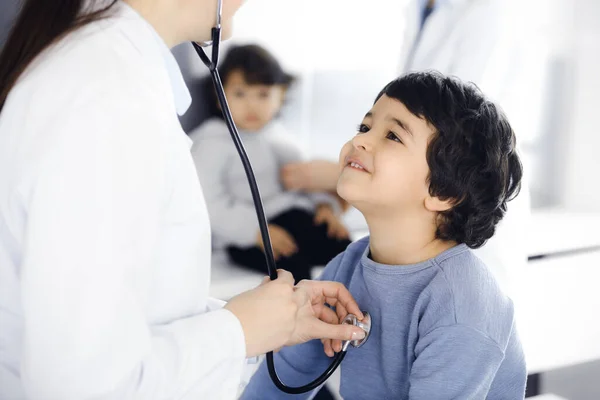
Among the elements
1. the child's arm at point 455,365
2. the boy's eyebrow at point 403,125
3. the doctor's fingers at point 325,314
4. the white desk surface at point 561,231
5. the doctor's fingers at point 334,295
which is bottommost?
the white desk surface at point 561,231

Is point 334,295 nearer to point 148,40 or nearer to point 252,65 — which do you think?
point 148,40

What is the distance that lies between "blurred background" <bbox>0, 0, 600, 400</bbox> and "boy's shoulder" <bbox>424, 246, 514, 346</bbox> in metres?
0.58

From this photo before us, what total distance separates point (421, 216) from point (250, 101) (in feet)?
3.22

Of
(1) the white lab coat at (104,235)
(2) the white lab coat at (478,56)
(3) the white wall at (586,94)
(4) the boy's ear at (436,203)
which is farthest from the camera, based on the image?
(3) the white wall at (586,94)

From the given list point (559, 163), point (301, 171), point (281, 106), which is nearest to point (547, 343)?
point (559, 163)

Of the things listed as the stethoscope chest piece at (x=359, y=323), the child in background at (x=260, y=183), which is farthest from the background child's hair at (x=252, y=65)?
the stethoscope chest piece at (x=359, y=323)

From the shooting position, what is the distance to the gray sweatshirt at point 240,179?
203 centimetres

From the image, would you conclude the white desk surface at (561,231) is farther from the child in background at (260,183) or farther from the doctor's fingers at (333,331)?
the doctor's fingers at (333,331)

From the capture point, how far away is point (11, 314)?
0.80m

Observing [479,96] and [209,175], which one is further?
[209,175]

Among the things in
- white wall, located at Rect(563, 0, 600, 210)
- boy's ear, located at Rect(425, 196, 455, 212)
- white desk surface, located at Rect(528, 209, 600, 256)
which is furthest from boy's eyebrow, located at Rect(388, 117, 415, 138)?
white wall, located at Rect(563, 0, 600, 210)

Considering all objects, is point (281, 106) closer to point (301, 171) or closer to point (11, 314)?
point (301, 171)

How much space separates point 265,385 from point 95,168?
737 mm

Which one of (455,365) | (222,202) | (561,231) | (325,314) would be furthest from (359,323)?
(561,231)
